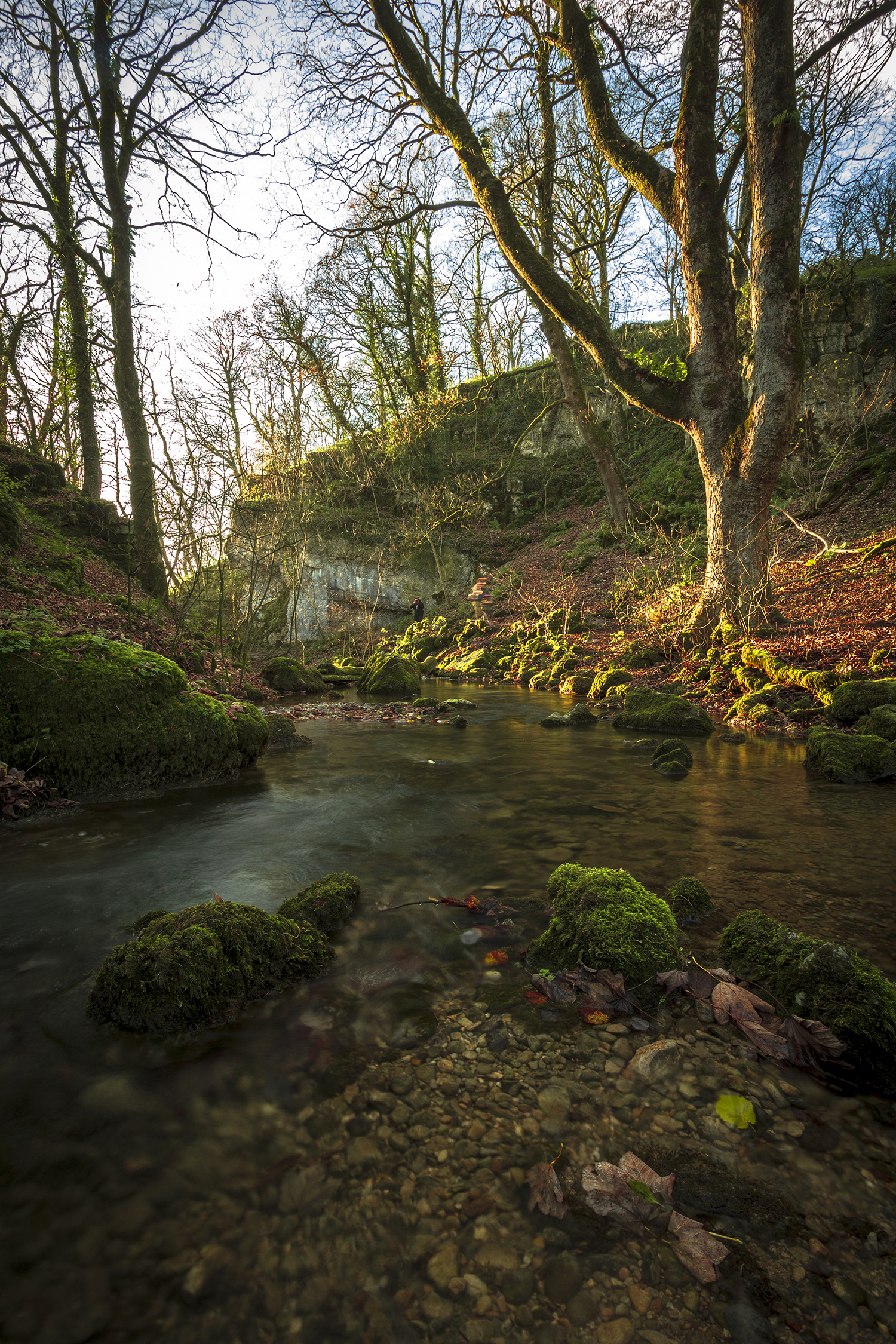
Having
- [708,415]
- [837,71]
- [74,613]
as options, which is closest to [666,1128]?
[74,613]

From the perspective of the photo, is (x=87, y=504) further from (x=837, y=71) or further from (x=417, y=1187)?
(x=837, y=71)

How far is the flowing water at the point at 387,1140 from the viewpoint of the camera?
138 cm

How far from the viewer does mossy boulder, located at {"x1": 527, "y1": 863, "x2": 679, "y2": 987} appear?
2566 millimetres

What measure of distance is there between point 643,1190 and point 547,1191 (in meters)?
0.27

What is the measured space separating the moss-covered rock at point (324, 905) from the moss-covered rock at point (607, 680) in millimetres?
8618

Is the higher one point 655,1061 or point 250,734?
point 250,734

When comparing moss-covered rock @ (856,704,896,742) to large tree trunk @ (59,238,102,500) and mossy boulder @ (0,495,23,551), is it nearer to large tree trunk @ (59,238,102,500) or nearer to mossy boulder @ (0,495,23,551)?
mossy boulder @ (0,495,23,551)

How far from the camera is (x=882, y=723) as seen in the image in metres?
6.29

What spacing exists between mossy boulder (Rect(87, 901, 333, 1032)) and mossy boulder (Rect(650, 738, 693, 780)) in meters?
4.49

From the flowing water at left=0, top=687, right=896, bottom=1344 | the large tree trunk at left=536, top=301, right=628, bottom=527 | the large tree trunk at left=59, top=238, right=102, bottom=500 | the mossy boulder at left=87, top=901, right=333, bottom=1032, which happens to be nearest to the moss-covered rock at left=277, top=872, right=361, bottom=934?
the flowing water at left=0, top=687, right=896, bottom=1344

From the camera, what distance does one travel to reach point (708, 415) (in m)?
9.05

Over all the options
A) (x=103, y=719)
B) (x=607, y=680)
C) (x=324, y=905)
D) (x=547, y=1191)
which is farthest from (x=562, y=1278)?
(x=607, y=680)

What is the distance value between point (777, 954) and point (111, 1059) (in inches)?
107

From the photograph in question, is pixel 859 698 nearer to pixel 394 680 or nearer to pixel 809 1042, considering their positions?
pixel 809 1042
